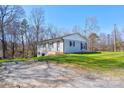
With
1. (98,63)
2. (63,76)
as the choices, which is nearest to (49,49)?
(98,63)

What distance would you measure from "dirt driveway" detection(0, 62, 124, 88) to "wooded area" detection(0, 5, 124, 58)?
5.14ft

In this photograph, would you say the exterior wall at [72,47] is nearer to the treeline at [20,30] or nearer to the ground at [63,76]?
the treeline at [20,30]

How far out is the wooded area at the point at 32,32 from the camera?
5762mm

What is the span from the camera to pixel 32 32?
7.74 metres

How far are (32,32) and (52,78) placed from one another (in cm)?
386

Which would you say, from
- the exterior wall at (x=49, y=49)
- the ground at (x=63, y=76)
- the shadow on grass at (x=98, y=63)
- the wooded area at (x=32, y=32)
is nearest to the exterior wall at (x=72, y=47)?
the exterior wall at (x=49, y=49)

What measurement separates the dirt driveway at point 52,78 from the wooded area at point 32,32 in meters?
1.57

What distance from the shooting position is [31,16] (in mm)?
5656

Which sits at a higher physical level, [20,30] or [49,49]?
[20,30]

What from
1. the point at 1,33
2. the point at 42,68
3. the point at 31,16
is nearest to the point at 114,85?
the point at 42,68

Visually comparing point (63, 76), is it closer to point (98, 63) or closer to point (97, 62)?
point (98, 63)

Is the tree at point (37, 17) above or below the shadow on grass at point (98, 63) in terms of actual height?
above

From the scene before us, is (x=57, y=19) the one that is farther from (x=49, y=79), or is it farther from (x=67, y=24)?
(x=49, y=79)
